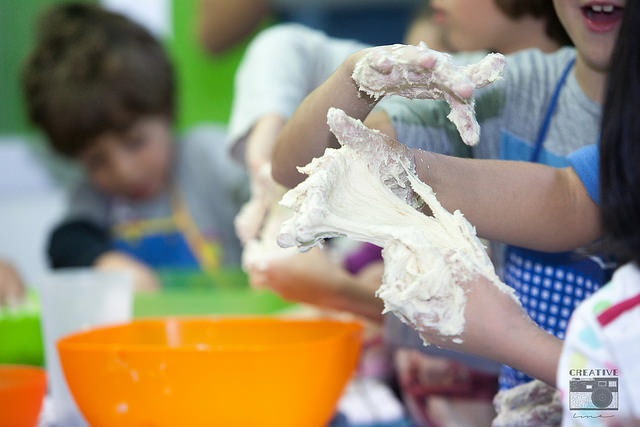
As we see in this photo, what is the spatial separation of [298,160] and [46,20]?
37.1 inches

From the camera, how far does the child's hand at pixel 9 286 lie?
693 mm

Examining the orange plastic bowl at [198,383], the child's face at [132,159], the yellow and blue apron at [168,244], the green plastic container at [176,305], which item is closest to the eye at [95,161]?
the child's face at [132,159]

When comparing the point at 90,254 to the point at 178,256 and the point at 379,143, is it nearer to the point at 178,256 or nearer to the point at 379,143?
the point at 178,256

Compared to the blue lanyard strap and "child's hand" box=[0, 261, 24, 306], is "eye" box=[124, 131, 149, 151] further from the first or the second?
the blue lanyard strap

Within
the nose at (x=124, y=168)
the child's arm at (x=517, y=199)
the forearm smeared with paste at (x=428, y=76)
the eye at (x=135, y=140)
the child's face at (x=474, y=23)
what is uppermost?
the child's face at (x=474, y=23)

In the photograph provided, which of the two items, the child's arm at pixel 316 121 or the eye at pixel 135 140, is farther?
the eye at pixel 135 140

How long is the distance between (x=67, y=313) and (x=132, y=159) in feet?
2.03

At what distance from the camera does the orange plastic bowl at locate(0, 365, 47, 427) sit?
396 mm

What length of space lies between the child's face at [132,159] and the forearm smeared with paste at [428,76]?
834 millimetres

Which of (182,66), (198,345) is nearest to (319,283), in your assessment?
(198,345)

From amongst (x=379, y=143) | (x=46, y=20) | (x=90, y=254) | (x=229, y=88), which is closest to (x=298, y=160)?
(x=379, y=143)

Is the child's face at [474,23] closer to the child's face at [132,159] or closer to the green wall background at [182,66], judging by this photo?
the child's face at [132,159]

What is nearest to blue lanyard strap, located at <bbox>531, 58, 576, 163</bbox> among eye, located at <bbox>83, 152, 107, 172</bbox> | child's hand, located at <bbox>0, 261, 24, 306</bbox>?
child's hand, located at <bbox>0, 261, 24, 306</bbox>

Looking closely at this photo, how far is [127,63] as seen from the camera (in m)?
1.10
